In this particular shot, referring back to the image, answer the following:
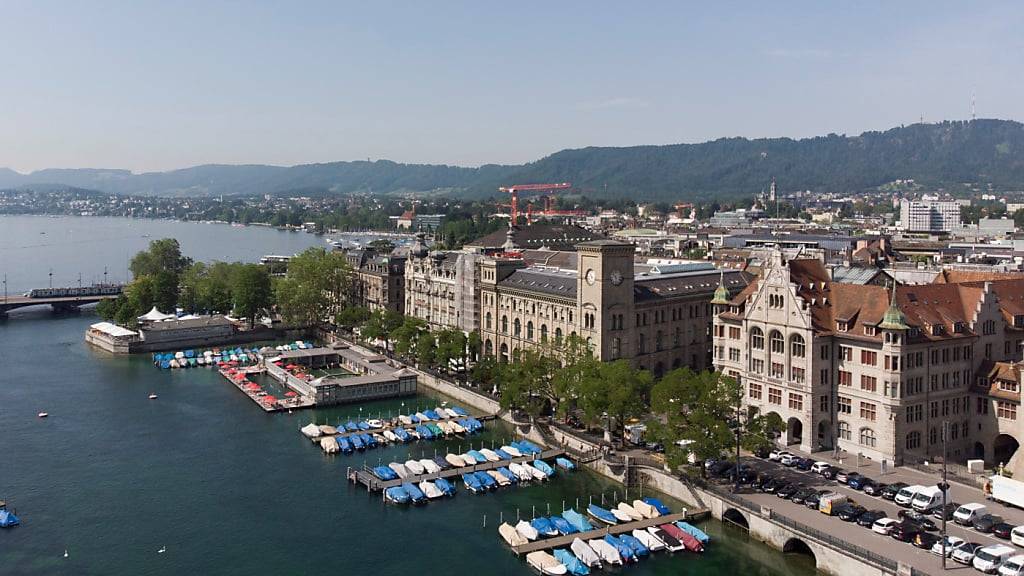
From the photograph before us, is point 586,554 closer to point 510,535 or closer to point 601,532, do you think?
point 601,532

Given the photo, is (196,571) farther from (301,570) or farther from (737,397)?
(737,397)

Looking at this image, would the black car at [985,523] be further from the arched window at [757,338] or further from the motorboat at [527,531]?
the motorboat at [527,531]

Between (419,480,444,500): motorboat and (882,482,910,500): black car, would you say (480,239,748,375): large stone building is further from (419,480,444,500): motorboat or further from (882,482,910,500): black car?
(882,482,910,500): black car

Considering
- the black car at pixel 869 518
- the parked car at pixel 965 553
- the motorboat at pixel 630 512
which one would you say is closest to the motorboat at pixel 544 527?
the motorboat at pixel 630 512

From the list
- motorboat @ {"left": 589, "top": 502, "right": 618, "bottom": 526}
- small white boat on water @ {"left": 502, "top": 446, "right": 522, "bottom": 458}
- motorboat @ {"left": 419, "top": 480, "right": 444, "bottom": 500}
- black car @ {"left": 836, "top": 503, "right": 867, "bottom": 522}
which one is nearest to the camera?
black car @ {"left": 836, "top": 503, "right": 867, "bottom": 522}

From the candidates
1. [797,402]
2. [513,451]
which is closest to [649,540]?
[513,451]

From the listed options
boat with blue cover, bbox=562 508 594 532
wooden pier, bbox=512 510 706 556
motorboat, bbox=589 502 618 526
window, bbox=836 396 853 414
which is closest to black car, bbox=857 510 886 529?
wooden pier, bbox=512 510 706 556
